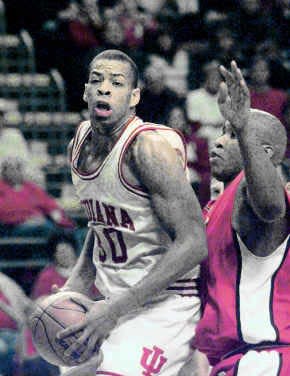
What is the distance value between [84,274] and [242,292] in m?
0.90

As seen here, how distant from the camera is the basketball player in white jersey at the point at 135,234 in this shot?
4.00m

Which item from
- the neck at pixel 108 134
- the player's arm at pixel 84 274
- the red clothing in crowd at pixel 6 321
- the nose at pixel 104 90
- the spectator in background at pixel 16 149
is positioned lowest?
the red clothing in crowd at pixel 6 321

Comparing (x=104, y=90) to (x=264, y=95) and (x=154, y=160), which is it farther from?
(x=264, y=95)

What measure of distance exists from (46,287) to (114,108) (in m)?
3.61

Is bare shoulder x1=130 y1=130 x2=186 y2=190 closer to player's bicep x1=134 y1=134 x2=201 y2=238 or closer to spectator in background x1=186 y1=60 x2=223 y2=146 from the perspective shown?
player's bicep x1=134 y1=134 x2=201 y2=238

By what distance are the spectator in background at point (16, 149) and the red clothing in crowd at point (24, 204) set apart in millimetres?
274

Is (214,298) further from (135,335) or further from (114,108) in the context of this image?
(114,108)

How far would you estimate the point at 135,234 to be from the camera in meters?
4.18

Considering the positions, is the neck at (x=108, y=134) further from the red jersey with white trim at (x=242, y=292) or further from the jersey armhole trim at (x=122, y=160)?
the red jersey with white trim at (x=242, y=292)

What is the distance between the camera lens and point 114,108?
13.9 ft

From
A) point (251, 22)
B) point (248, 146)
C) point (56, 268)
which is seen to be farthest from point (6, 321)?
point (251, 22)

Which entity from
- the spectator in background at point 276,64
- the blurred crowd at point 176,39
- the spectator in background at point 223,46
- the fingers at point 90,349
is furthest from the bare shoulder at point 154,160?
the spectator in background at point 223,46

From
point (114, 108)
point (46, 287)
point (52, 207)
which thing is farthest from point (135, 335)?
point (52, 207)

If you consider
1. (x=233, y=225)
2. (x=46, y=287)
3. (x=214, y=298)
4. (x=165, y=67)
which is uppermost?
(x=233, y=225)
